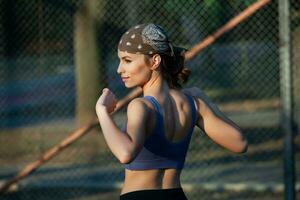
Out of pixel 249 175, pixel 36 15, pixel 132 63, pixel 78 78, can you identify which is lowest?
pixel 249 175

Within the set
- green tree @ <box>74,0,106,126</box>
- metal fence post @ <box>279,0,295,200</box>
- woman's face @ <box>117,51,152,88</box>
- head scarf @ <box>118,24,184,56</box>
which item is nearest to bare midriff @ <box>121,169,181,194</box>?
woman's face @ <box>117,51,152,88</box>

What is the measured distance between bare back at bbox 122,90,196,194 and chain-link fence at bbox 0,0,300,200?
3.81 m

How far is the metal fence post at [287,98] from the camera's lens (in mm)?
6719

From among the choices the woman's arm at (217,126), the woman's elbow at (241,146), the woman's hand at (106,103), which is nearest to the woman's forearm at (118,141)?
the woman's hand at (106,103)

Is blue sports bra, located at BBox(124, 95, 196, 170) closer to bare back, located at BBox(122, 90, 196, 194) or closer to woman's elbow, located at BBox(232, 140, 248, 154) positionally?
bare back, located at BBox(122, 90, 196, 194)

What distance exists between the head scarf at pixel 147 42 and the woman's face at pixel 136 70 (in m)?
0.03

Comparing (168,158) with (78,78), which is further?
(78,78)

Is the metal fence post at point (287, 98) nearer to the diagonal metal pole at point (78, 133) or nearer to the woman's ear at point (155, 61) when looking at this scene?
the diagonal metal pole at point (78, 133)

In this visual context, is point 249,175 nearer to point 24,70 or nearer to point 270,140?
point 270,140

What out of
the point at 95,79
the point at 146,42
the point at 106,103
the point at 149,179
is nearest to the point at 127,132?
the point at 106,103

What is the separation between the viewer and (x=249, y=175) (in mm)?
8031

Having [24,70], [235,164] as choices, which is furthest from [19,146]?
[235,164]

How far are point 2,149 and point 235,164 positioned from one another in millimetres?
2296

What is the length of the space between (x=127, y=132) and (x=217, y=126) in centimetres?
61
